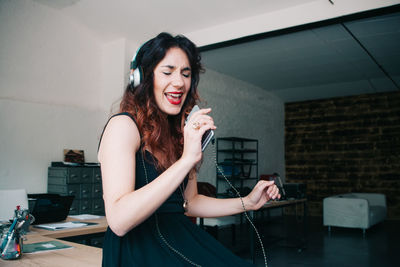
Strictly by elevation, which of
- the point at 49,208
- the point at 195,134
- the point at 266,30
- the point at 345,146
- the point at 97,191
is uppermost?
the point at 266,30

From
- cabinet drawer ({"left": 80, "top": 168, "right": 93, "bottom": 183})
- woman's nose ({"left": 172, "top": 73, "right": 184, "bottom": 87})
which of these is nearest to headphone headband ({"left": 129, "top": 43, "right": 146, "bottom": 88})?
woman's nose ({"left": 172, "top": 73, "right": 184, "bottom": 87})

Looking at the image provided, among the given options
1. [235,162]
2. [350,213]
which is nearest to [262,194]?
[235,162]

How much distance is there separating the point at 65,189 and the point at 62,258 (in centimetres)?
365

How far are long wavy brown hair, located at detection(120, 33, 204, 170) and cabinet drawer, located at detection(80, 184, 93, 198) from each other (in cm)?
430

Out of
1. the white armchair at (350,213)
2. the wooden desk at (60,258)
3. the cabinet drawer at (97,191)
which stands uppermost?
the wooden desk at (60,258)

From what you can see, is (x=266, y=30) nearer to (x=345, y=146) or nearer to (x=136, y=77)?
(x=136, y=77)

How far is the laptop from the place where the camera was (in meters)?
2.37

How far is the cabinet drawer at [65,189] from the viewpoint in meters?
4.93

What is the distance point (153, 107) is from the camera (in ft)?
3.51

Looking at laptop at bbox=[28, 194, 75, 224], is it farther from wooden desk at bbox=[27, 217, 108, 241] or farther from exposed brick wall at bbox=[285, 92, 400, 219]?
exposed brick wall at bbox=[285, 92, 400, 219]

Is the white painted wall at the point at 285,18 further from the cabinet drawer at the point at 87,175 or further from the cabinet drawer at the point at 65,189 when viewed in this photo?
the cabinet drawer at the point at 65,189

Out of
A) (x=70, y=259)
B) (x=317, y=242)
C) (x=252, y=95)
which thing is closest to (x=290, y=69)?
(x=252, y=95)

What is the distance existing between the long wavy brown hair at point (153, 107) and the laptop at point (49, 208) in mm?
1606

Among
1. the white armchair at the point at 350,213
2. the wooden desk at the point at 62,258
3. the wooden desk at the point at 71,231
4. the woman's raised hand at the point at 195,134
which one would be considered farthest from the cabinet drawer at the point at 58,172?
the white armchair at the point at 350,213
